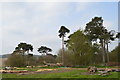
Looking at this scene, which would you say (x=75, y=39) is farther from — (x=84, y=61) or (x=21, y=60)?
(x=21, y=60)

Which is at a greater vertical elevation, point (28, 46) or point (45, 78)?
point (28, 46)

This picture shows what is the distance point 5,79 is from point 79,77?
4895 mm

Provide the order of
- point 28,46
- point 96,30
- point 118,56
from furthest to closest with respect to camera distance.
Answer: point 28,46
point 96,30
point 118,56

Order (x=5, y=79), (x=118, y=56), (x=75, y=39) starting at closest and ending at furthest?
(x=5, y=79), (x=75, y=39), (x=118, y=56)

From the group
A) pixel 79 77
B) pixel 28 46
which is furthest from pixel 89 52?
pixel 28 46

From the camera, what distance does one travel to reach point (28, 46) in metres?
42.2

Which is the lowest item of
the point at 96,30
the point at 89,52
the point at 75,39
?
the point at 89,52

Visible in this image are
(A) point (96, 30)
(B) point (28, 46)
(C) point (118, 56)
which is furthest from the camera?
(B) point (28, 46)

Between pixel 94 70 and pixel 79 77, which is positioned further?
pixel 94 70

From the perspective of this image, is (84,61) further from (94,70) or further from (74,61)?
(94,70)

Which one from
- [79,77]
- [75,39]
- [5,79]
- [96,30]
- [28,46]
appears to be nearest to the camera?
[79,77]

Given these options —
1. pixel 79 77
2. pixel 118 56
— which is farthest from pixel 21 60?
pixel 79 77

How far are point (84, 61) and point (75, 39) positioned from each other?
351 cm

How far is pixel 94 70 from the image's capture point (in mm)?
12664
